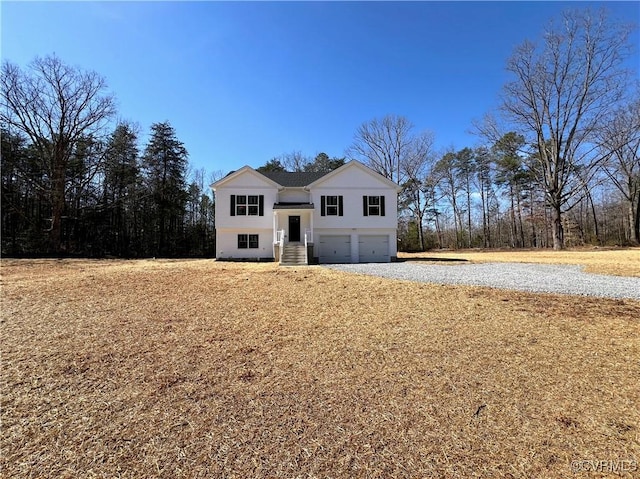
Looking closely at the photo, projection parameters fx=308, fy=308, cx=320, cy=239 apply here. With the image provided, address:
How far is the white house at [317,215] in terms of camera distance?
20.2m

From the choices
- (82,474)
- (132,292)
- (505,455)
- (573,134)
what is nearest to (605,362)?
(505,455)

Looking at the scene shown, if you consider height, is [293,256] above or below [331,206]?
below

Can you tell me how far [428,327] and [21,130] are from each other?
3410 centimetres

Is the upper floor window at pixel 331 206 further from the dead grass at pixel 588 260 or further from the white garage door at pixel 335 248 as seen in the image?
the dead grass at pixel 588 260

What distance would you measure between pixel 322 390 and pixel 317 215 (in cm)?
1720

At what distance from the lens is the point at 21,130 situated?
24875 mm

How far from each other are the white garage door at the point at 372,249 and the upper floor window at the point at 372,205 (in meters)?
1.63

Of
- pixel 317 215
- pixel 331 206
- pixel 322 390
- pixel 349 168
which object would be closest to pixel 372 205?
pixel 331 206

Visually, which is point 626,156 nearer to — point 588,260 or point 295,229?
point 588,260

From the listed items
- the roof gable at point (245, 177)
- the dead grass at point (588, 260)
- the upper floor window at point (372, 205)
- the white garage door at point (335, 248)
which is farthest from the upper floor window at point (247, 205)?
the dead grass at point (588, 260)

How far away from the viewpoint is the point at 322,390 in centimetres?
354

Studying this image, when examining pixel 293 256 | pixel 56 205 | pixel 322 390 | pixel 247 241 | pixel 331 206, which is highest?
pixel 56 205

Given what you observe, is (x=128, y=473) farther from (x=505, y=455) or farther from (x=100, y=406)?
(x=505, y=455)

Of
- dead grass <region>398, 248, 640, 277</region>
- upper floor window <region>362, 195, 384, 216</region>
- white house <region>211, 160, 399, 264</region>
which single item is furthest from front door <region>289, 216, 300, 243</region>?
dead grass <region>398, 248, 640, 277</region>
